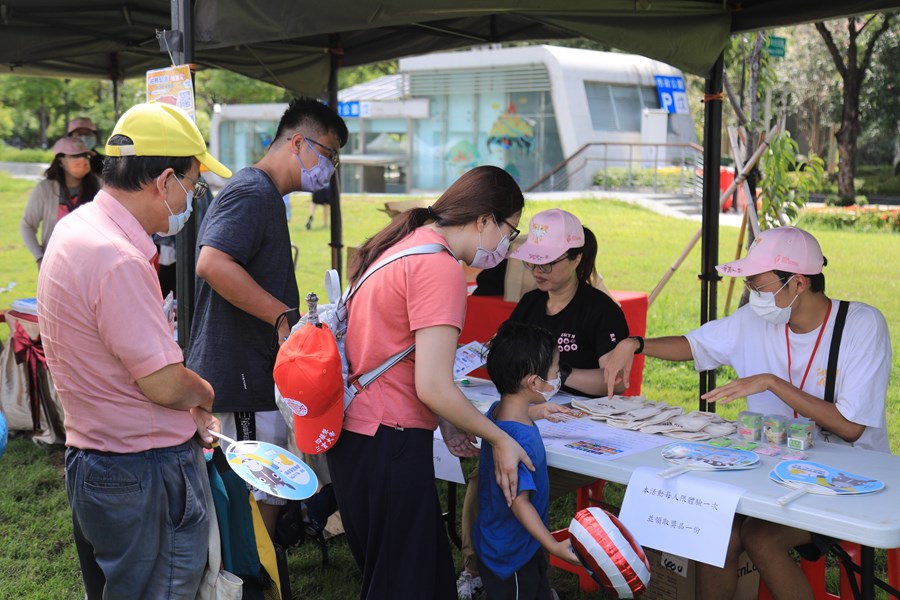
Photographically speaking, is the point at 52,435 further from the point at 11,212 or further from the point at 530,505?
the point at 11,212

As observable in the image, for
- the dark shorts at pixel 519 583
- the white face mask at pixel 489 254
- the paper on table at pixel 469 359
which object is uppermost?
the white face mask at pixel 489 254

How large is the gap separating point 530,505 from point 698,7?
2763 mm

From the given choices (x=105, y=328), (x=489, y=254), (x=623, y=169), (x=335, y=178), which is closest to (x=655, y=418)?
(x=489, y=254)

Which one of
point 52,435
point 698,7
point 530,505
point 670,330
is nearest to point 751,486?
point 530,505

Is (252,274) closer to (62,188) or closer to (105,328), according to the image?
(105,328)

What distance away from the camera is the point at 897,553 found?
8.97ft

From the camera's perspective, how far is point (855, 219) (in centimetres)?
1625

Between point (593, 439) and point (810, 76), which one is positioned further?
point (810, 76)

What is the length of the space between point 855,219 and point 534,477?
15.6m

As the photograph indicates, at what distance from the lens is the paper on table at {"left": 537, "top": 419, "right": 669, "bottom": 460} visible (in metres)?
2.62

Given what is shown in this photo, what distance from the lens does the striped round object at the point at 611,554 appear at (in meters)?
2.03

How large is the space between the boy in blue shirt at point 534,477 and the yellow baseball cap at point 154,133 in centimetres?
104

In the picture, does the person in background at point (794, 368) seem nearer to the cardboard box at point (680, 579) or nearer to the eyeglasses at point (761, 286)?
the eyeglasses at point (761, 286)

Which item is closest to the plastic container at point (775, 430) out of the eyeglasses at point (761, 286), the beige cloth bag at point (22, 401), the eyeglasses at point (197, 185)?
the eyeglasses at point (761, 286)
